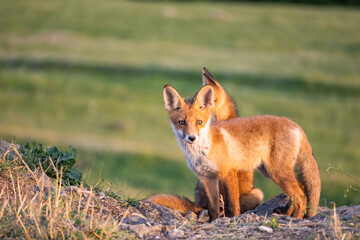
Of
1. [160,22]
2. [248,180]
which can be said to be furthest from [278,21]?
[248,180]

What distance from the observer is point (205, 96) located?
675cm

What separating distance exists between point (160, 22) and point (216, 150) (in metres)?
24.0

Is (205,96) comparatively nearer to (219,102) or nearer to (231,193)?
(219,102)

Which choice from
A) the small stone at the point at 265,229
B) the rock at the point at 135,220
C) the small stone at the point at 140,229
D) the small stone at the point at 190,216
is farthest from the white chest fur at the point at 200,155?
the small stone at the point at 140,229

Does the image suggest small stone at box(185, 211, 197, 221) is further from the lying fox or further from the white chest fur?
the white chest fur

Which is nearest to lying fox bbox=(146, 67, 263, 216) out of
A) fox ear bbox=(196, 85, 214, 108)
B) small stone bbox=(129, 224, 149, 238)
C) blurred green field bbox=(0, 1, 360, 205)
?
fox ear bbox=(196, 85, 214, 108)

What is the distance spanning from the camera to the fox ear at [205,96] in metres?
6.66

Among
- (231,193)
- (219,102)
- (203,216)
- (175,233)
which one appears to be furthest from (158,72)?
(175,233)

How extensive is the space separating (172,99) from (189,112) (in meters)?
0.36

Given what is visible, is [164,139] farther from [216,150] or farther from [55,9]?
[55,9]

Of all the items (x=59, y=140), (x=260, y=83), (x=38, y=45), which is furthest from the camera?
(x=38, y=45)

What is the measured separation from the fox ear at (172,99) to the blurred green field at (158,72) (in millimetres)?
8116

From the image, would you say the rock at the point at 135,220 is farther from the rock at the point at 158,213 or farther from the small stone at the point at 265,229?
the small stone at the point at 265,229

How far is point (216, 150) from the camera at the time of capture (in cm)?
650
